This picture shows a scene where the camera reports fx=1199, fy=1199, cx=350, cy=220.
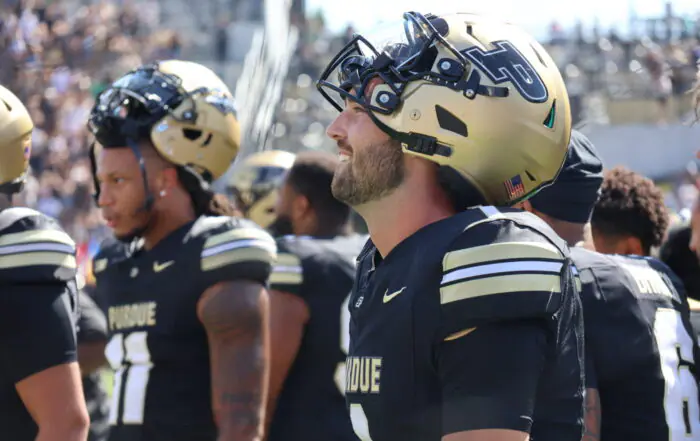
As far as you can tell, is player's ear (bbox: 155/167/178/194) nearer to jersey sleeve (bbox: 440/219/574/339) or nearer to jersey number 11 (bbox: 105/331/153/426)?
jersey number 11 (bbox: 105/331/153/426)

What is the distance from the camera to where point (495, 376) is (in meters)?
2.04

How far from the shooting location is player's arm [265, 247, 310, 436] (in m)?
4.43

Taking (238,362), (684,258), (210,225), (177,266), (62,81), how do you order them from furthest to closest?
1. (62,81)
2. (684,258)
3. (210,225)
4. (177,266)
5. (238,362)

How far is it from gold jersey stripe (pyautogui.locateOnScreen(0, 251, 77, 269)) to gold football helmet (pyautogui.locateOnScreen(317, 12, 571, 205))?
1196 mm

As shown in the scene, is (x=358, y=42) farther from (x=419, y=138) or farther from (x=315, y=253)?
(x=315, y=253)

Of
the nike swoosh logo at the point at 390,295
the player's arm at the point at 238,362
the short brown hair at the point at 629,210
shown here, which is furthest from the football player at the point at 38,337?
the short brown hair at the point at 629,210

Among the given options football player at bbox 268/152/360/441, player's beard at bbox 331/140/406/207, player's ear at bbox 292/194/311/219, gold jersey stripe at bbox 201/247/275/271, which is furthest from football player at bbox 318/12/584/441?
player's ear at bbox 292/194/311/219

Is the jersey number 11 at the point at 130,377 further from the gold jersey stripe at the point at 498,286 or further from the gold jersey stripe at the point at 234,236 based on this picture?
the gold jersey stripe at the point at 498,286

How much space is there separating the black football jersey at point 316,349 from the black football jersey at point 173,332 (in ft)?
1.83

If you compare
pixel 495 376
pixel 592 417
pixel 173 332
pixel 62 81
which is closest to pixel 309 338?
pixel 173 332

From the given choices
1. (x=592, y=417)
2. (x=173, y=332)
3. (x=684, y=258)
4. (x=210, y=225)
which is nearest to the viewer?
(x=592, y=417)

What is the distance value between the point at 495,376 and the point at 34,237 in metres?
1.68

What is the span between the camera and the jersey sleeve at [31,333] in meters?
3.16

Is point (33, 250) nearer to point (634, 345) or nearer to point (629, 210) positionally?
point (634, 345)
